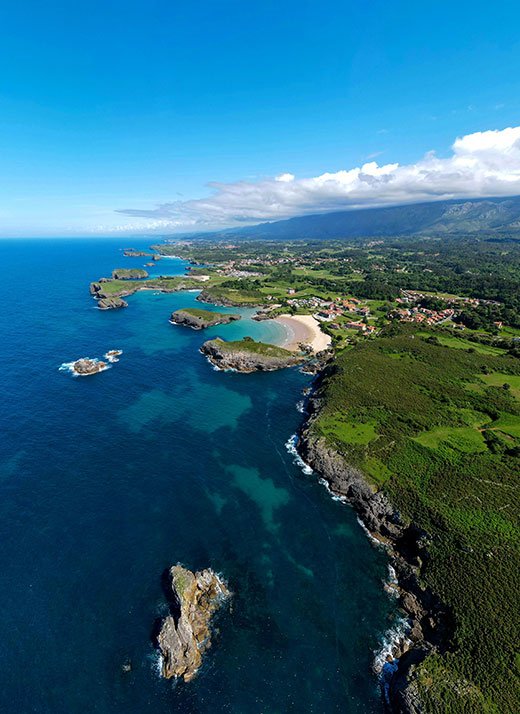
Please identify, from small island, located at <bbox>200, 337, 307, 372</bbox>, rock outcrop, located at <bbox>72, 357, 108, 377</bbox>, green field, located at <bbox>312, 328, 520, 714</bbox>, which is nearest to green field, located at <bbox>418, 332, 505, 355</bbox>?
green field, located at <bbox>312, 328, 520, 714</bbox>

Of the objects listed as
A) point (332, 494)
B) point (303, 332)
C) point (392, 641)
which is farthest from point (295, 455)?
point (303, 332)

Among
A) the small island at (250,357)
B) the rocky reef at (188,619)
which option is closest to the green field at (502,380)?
the small island at (250,357)

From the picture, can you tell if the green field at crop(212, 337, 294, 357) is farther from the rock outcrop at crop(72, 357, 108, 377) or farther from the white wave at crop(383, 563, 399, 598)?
the white wave at crop(383, 563, 399, 598)

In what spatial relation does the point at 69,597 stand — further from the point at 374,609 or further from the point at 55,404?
the point at 55,404

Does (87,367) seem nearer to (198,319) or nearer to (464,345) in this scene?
(198,319)

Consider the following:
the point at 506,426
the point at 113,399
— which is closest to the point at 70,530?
the point at 113,399
